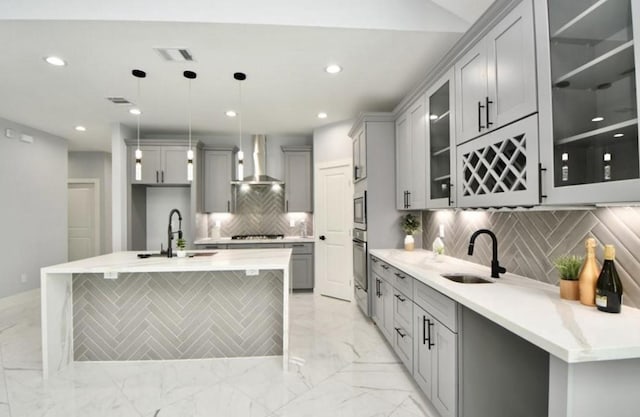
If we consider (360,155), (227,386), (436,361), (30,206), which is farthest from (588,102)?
(30,206)

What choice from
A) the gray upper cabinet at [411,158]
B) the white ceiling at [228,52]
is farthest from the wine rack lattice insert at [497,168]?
the white ceiling at [228,52]

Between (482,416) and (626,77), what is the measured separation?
172 cm

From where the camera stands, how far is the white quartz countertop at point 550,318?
103 centimetres

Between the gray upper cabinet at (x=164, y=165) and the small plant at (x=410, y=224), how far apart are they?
3549 mm

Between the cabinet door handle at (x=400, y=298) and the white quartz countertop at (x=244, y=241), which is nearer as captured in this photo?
the cabinet door handle at (x=400, y=298)

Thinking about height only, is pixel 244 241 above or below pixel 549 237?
below

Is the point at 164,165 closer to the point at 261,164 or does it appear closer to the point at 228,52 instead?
the point at 261,164

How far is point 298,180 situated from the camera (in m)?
5.44

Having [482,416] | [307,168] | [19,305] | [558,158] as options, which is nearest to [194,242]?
[307,168]

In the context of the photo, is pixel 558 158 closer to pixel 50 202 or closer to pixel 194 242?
pixel 194 242

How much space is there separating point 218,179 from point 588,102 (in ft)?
16.3

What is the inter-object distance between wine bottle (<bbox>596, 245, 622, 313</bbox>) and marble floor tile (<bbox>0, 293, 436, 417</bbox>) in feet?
4.23

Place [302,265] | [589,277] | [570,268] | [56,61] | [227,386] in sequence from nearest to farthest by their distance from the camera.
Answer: [589,277]
[570,268]
[227,386]
[56,61]
[302,265]

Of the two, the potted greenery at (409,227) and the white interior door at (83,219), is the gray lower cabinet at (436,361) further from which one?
the white interior door at (83,219)
